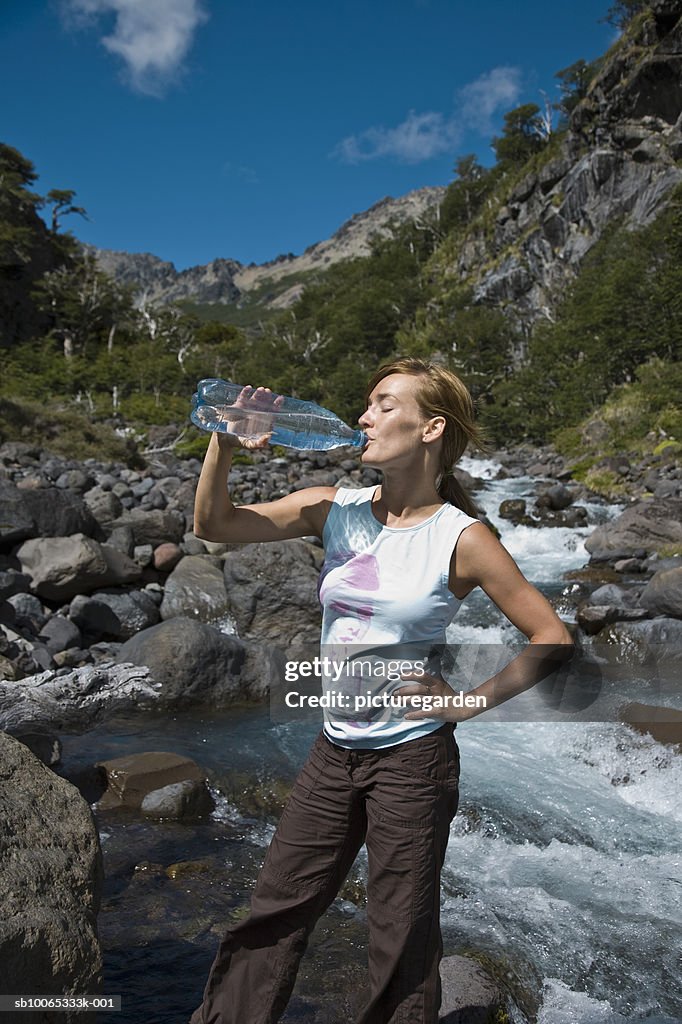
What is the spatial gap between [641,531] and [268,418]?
1147 cm

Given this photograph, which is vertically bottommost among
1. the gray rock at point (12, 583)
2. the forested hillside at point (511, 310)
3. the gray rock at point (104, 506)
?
the gray rock at point (12, 583)

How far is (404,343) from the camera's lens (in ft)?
160

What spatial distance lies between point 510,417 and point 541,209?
961 inches

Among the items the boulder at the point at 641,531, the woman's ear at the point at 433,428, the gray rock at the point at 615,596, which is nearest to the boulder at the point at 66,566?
the gray rock at the point at 615,596

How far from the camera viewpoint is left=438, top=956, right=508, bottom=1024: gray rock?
8.64ft

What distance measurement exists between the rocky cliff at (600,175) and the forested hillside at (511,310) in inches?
4.5

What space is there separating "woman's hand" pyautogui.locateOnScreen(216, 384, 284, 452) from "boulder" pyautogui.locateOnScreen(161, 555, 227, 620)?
704 cm

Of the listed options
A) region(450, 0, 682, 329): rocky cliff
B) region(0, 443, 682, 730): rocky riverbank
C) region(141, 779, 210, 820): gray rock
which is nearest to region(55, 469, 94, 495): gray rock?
region(0, 443, 682, 730): rocky riverbank

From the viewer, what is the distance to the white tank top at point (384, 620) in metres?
1.77

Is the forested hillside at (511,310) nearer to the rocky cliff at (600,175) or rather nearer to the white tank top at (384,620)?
the rocky cliff at (600,175)

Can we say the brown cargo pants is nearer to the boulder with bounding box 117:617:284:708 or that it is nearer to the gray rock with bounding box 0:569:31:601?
the boulder with bounding box 117:617:284:708

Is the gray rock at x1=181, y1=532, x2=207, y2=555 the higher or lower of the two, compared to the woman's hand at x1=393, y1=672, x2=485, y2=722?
lower

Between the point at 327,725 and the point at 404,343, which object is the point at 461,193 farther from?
the point at 327,725

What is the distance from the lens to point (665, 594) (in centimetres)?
845
